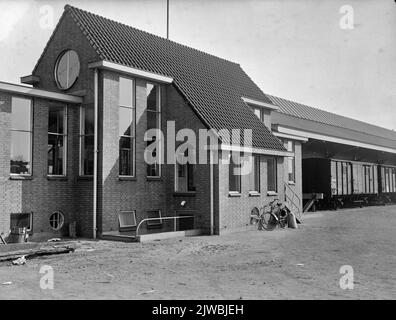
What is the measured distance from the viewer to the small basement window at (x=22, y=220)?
583 inches

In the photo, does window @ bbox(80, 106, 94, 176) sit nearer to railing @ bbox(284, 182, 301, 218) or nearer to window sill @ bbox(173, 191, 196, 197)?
window sill @ bbox(173, 191, 196, 197)

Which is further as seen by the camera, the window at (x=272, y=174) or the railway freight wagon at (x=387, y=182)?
the railway freight wagon at (x=387, y=182)

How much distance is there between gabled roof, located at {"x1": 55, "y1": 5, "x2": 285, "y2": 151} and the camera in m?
17.6

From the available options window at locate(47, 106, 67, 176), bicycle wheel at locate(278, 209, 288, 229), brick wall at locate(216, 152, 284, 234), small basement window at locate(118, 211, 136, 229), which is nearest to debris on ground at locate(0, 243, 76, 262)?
small basement window at locate(118, 211, 136, 229)

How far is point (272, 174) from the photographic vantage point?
2089cm

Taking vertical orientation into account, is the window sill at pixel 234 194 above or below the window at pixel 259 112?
below

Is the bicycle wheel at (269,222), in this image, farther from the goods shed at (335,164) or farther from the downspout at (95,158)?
the goods shed at (335,164)

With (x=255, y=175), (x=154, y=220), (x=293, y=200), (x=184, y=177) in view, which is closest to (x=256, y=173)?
(x=255, y=175)

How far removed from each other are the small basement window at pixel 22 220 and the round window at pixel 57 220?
847 mm

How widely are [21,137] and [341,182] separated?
2202 centimetres

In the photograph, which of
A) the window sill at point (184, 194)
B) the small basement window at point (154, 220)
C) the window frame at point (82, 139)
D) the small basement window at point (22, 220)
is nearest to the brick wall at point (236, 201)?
the window sill at point (184, 194)

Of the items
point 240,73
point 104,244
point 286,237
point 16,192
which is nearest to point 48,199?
point 16,192

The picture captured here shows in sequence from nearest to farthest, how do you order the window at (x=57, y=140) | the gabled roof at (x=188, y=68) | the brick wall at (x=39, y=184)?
1. the brick wall at (x=39, y=184)
2. the window at (x=57, y=140)
3. the gabled roof at (x=188, y=68)
